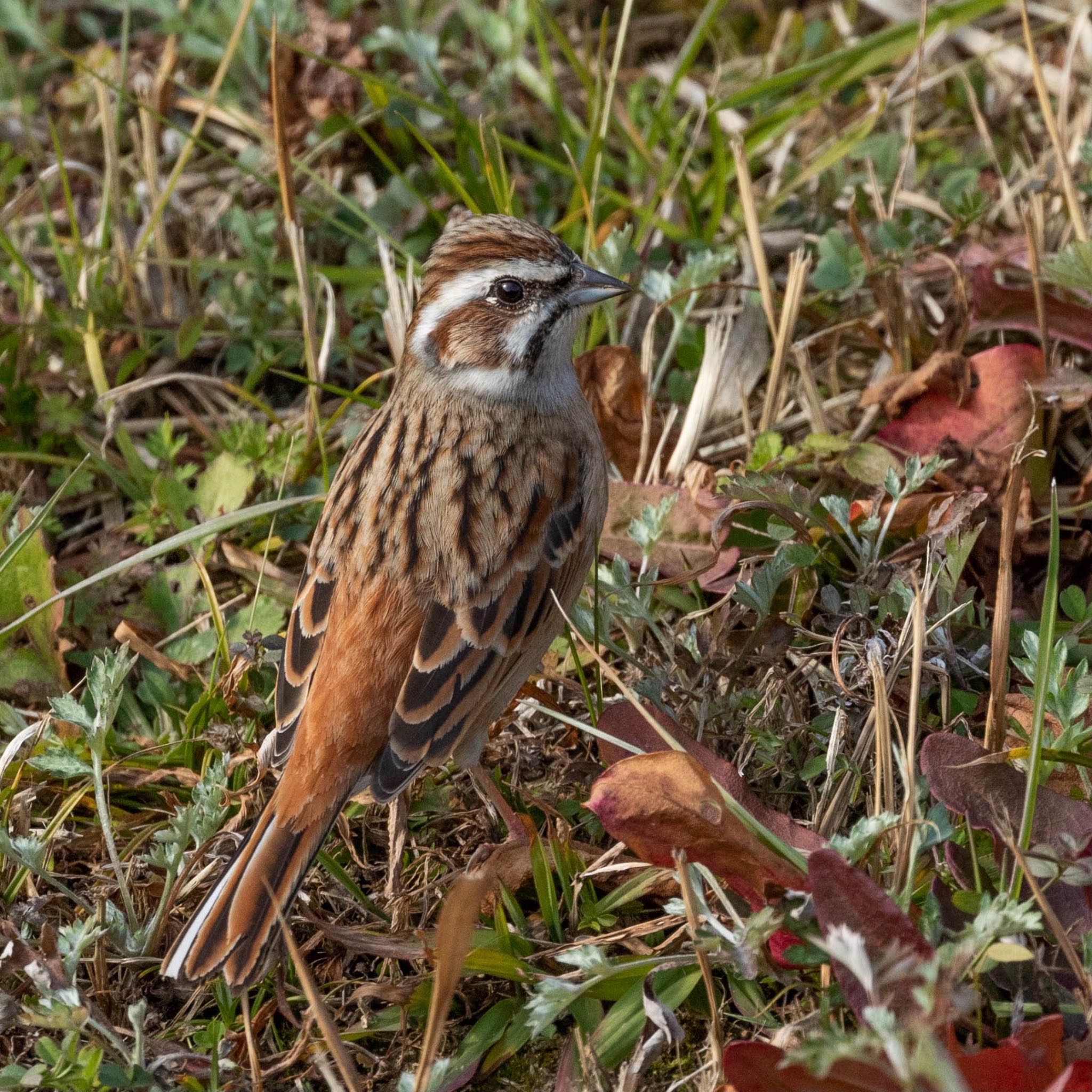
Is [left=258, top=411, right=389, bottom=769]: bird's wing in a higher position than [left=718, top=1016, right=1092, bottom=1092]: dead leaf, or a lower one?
higher

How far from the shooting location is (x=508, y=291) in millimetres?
4324

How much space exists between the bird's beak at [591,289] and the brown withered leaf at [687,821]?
1.48 metres

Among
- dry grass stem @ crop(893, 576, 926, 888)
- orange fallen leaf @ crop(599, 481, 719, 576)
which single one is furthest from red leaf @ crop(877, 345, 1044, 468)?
dry grass stem @ crop(893, 576, 926, 888)

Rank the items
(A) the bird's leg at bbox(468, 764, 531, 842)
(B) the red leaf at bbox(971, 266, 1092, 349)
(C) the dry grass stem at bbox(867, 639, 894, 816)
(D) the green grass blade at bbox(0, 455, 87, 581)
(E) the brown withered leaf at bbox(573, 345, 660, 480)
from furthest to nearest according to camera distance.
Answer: (E) the brown withered leaf at bbox(573, 345, 660, 480)
(B) the red leaf at bbox(971, 266, 1092, 349)
(D) the green grass blade at bbox(0, 455, 87, 581)
(A) the bird's leg at bbox(468, 764, 531, 842)
(C) the dry grass stem at bbox(867, 639, 894, 816)

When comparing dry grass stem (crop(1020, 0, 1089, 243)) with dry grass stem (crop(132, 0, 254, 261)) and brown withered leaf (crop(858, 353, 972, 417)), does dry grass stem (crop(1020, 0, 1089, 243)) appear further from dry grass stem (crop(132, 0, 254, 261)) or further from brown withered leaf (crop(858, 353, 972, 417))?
dry grass stem (crop(132, 0, 254, 261))

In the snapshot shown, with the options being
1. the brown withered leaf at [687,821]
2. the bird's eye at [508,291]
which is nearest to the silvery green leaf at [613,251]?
the bird's eye at [508,291]

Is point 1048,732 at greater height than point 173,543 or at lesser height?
lesser

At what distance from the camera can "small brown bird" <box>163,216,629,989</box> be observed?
355 cm

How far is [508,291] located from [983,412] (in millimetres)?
1549

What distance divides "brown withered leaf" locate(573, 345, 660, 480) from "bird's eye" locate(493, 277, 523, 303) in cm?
72

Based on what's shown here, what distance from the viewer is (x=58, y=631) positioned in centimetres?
468

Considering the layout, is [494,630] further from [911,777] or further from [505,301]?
[911,777]

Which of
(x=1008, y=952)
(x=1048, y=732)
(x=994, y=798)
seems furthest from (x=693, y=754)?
(x=1008, y=952)

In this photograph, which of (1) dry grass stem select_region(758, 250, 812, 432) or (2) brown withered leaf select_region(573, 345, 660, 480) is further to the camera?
(2) brown withered leaf select_region(573, 345, 660, 480)
